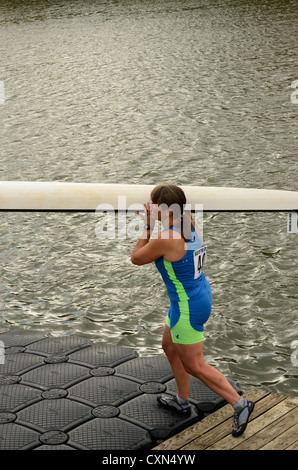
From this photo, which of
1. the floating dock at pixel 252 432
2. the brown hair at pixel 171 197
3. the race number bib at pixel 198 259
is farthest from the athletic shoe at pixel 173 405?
the brown hair at pixel 171 197

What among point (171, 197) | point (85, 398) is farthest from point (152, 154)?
point (171, 197)

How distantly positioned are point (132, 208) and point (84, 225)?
6627 mm

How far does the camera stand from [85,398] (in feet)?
19.0

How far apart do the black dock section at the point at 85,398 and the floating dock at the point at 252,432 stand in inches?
7.5

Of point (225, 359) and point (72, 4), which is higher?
point (72, 4)

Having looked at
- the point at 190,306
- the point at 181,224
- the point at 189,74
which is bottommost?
the point at 190,306

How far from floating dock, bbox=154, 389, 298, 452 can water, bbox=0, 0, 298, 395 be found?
1.63 metres

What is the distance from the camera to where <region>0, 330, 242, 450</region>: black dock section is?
525 centimetres

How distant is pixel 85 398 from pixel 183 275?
1501mm

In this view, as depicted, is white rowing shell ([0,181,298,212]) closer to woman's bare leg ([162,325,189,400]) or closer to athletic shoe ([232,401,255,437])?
woman's bare leg ([162,325,189,400])

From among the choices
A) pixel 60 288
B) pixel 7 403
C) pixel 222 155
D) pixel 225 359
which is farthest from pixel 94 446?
pixel 222 155

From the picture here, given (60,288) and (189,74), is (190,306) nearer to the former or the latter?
(60,288)

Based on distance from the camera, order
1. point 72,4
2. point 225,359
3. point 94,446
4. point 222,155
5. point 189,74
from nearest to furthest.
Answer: point 94,446
point 225,359
point 222,155
point 189,74
point 72,4

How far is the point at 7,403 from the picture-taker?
19.0ft
